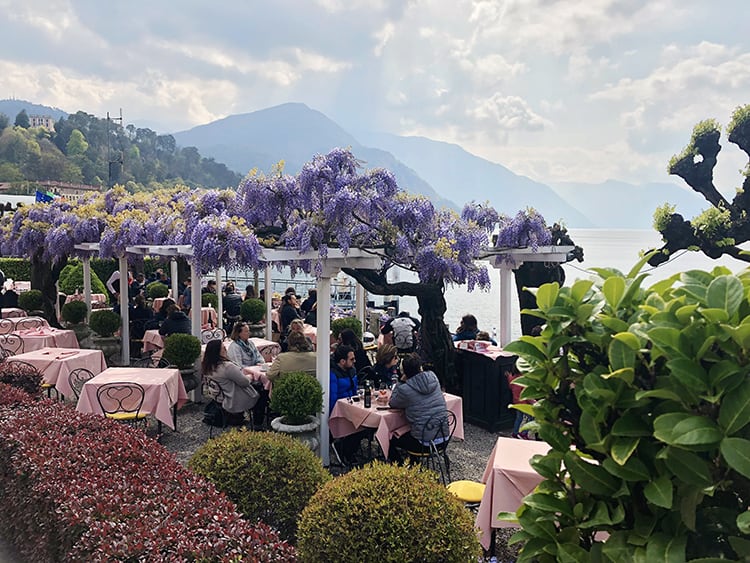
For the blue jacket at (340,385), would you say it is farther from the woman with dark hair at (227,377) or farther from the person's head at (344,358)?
the woman with dark hair at (227,377)

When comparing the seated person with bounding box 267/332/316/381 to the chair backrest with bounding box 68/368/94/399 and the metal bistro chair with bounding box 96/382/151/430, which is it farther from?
the chair backrest with bounding box 68/368/94/399

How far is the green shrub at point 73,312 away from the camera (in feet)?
37.0

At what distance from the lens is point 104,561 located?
2.62 m

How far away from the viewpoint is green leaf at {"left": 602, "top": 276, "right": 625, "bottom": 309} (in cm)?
195

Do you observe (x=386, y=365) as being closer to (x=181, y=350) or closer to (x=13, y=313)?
(x=181, y=350)

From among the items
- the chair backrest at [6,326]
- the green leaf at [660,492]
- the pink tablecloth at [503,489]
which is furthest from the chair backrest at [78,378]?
the green leaf at [660,492]

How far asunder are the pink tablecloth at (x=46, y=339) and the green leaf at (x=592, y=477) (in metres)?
10.00

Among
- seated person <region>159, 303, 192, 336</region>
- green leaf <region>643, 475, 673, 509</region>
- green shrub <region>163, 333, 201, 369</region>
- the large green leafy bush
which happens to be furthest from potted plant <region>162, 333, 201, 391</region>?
green leaf <region>643, 475, 673, 509</region>

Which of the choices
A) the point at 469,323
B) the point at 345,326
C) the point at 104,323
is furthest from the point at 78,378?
the point at 469,323

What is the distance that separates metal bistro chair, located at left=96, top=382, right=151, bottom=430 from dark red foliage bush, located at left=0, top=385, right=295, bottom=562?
1.92 metres

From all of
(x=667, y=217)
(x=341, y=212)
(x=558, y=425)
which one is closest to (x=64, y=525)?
(x=558, y=425)

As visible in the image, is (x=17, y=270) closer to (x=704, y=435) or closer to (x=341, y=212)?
(x=341, y=212)

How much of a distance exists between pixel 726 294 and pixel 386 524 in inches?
67.3

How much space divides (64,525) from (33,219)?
10673mm
